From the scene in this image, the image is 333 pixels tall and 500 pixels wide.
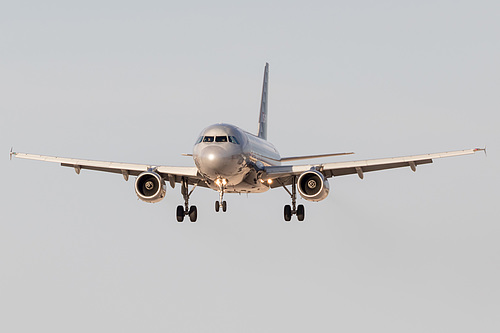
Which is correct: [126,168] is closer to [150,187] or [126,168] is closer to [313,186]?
[150,187]

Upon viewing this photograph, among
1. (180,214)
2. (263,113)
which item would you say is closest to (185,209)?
(180,214)

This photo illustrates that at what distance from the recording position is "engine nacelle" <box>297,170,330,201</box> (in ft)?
174

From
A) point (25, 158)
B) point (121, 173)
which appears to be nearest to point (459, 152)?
point (121, 173)

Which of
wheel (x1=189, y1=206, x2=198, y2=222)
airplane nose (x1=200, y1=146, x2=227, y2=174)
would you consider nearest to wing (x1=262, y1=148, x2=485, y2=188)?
wheel (x1=189, y1=206, x2=198, y2=222)

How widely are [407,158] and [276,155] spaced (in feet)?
38.9

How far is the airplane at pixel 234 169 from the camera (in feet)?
166

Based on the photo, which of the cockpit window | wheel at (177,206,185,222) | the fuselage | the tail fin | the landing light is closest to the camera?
the fuselage

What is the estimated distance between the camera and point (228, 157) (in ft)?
165

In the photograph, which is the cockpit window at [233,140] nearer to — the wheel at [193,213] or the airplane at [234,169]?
the airplane at [234,169]

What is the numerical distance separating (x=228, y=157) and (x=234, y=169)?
102 centimetres

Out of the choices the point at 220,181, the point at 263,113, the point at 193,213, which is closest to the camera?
the point at 220,181

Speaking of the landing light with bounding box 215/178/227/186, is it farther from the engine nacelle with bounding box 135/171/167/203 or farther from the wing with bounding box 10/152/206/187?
the engine nacelle with bounding box 135/171/167/203

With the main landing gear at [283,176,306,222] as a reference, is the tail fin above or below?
above

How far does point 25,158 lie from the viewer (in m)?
57.3
